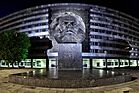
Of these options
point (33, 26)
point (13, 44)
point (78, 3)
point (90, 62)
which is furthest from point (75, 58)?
point (33, 26)

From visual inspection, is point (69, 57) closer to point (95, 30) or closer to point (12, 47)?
point (12, 47)

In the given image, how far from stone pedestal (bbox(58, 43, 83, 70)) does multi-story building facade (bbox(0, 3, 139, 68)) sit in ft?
159

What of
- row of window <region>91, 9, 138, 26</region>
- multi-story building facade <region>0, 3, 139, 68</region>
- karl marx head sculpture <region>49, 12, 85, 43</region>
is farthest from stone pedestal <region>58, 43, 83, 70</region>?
row of window <region>91, 9, 138, 26</region>

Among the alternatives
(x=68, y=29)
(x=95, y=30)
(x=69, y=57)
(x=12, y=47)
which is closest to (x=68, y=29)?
(x=68, y=29)

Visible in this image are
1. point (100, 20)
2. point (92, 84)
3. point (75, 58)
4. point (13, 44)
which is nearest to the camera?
point (92, 84)

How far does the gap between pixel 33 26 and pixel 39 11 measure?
284 inches

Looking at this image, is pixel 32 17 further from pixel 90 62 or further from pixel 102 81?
pixel 102 81

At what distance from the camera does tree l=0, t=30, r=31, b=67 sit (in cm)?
4505

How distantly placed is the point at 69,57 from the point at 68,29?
3.46 metres

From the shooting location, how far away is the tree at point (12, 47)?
45047mm

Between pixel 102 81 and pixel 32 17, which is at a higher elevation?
pixel 32 17

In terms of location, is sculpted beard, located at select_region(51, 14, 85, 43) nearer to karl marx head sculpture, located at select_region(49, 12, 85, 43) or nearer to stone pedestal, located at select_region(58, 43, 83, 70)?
karl marx head sculpture, located at select_region(49, 12, 85, 43)

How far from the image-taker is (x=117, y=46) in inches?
3435

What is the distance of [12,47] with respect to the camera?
4578 cm
